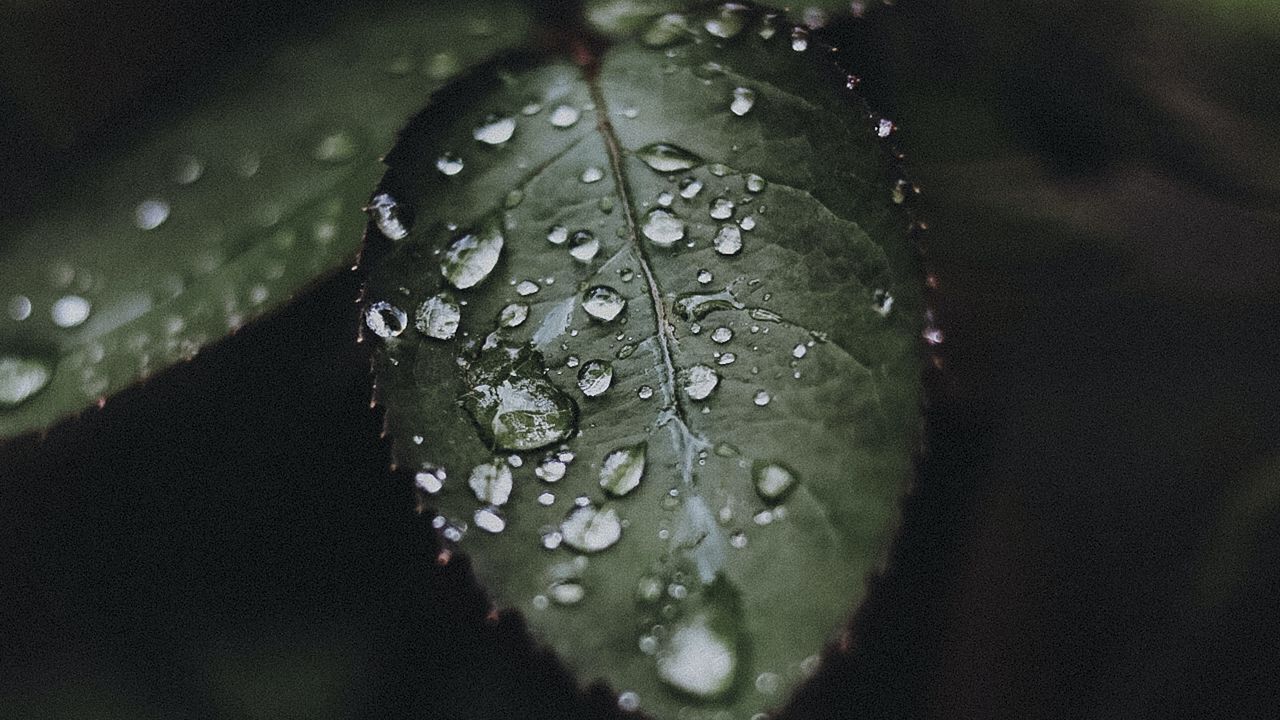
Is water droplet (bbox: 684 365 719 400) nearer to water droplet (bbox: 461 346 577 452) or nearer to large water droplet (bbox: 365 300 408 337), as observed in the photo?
water droplet (bbox: 461 346 577 452)

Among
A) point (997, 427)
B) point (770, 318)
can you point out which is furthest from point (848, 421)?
point (997, 427)

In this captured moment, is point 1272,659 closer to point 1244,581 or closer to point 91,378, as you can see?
point 1244,581

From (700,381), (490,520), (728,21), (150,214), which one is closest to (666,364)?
(700,381)

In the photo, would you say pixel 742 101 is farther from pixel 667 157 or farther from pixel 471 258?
pixel 471 258

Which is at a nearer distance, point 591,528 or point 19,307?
point 591,528

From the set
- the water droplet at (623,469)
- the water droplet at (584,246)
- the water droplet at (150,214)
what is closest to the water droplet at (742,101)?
the water droplet at (584,246)

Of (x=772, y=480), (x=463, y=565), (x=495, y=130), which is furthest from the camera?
(x=463, y=565)

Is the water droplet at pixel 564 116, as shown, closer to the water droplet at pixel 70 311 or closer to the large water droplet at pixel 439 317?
the large water droplet at pixel 439 317

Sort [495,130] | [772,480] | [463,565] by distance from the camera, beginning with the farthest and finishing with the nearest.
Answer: [463,565]
[495,130]
[772,480]
